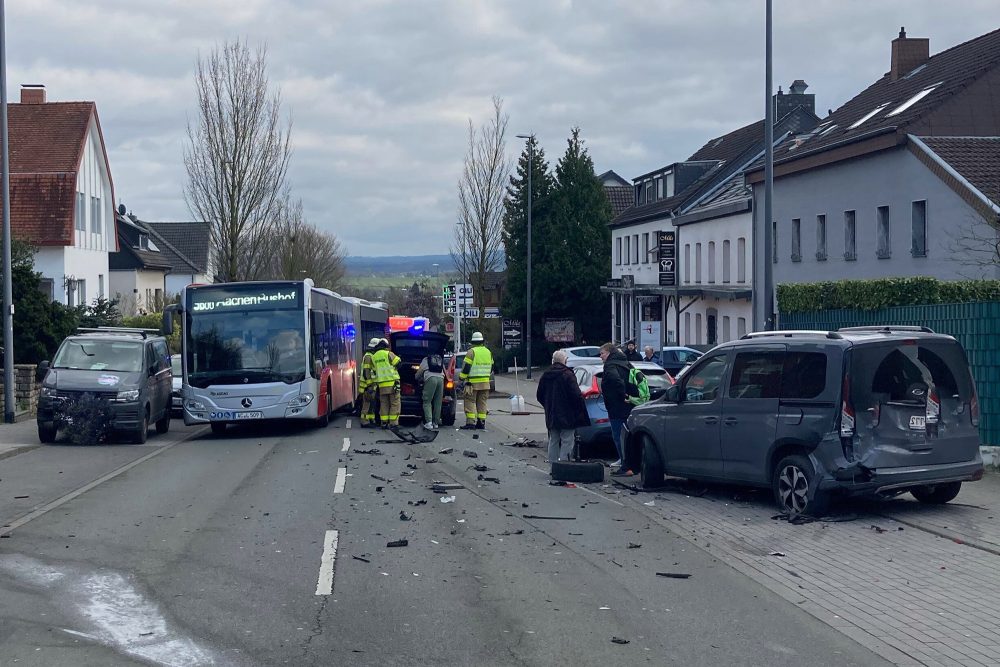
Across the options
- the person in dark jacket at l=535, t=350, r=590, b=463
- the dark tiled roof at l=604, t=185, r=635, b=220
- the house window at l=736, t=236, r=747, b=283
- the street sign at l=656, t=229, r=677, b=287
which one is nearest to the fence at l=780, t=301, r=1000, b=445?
the person in dark jacket at l=535, t=350, r=590, b=463

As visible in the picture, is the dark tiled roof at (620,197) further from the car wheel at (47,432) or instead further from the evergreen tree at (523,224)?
the car wheel at (47,432)

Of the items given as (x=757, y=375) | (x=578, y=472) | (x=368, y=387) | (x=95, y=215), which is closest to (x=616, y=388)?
(x=578, y=472)

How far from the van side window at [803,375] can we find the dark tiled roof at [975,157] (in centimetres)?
1605

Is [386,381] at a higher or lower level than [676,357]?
lower

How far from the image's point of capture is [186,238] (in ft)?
266

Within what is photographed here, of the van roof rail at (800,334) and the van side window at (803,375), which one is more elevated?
the van roof rail at (800,334)

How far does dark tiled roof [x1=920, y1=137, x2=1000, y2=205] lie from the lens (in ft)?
87.2

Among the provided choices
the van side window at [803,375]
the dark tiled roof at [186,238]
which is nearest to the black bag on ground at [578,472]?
the van side window at [803,375]

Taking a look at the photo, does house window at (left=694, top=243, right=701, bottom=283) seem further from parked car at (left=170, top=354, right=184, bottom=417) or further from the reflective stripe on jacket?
the reflective stripe on jacket

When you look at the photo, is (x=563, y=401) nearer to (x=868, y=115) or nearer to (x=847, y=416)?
(x=847, y=416)

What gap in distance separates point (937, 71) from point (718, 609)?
99.7ft

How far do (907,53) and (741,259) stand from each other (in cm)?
959

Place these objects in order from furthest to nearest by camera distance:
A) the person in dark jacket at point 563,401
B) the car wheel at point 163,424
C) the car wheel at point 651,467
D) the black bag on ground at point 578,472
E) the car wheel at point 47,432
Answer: the car wheel at point 163,424 < the car wheel at point 47,432 < the person in dark jacket at point 563,401 < the black bag on ground at point 578,472 < the car wheel at point 651,467

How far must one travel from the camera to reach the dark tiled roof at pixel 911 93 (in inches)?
1182
